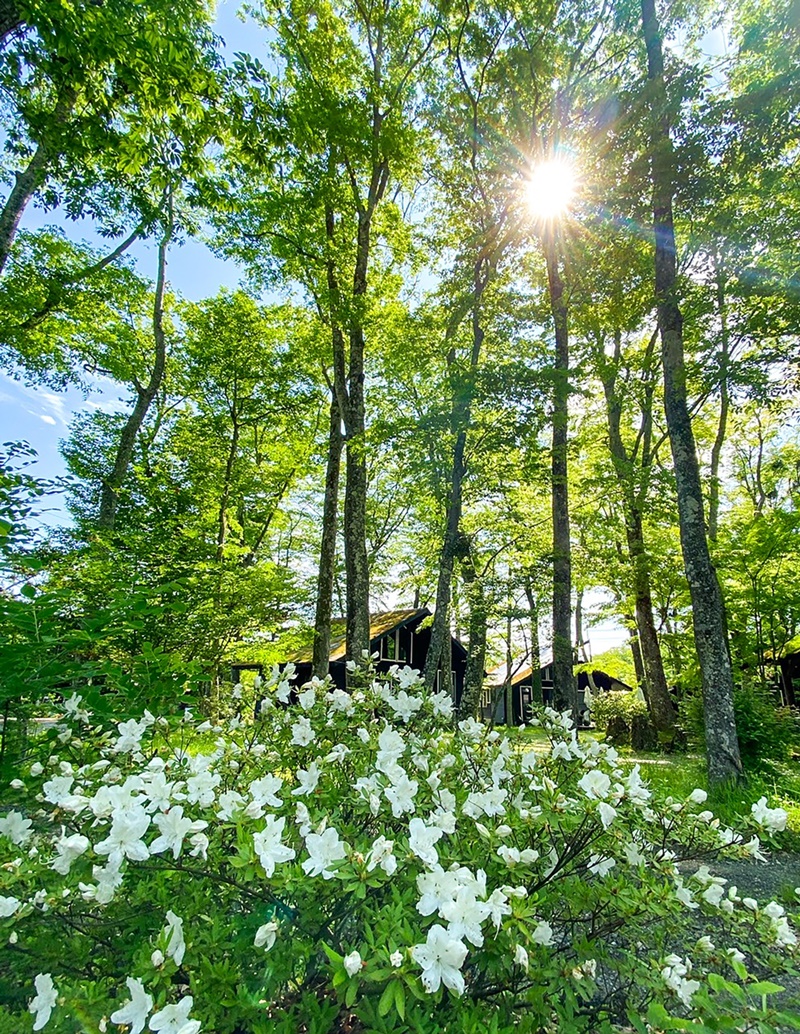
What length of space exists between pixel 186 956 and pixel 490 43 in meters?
12.8

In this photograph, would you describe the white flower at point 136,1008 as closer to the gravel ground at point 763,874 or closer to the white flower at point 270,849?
the white flower at point 270,849

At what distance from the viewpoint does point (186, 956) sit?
116 centimetres

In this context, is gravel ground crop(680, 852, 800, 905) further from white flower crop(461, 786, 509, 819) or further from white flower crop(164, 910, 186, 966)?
white flower crop(164, 910, 186, 966)

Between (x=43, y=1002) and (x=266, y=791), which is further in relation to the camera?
(x=266, y=791)

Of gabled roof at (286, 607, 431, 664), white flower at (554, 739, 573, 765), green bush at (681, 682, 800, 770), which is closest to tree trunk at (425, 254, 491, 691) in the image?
green bush at (681, 682, 800, 770)

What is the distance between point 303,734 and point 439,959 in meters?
1.17

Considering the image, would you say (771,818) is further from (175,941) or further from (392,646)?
(392,646)

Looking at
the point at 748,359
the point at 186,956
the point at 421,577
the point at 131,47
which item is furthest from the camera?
the point at 421,577

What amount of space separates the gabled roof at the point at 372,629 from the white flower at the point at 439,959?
1409 cm

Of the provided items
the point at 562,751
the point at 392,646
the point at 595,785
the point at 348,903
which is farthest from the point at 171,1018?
the point at 392,646

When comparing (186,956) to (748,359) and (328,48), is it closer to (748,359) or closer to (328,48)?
(748,359)

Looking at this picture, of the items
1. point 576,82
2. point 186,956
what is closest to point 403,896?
point 186,956

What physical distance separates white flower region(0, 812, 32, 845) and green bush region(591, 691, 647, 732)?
11.7m

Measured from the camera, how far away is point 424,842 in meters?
1.23
